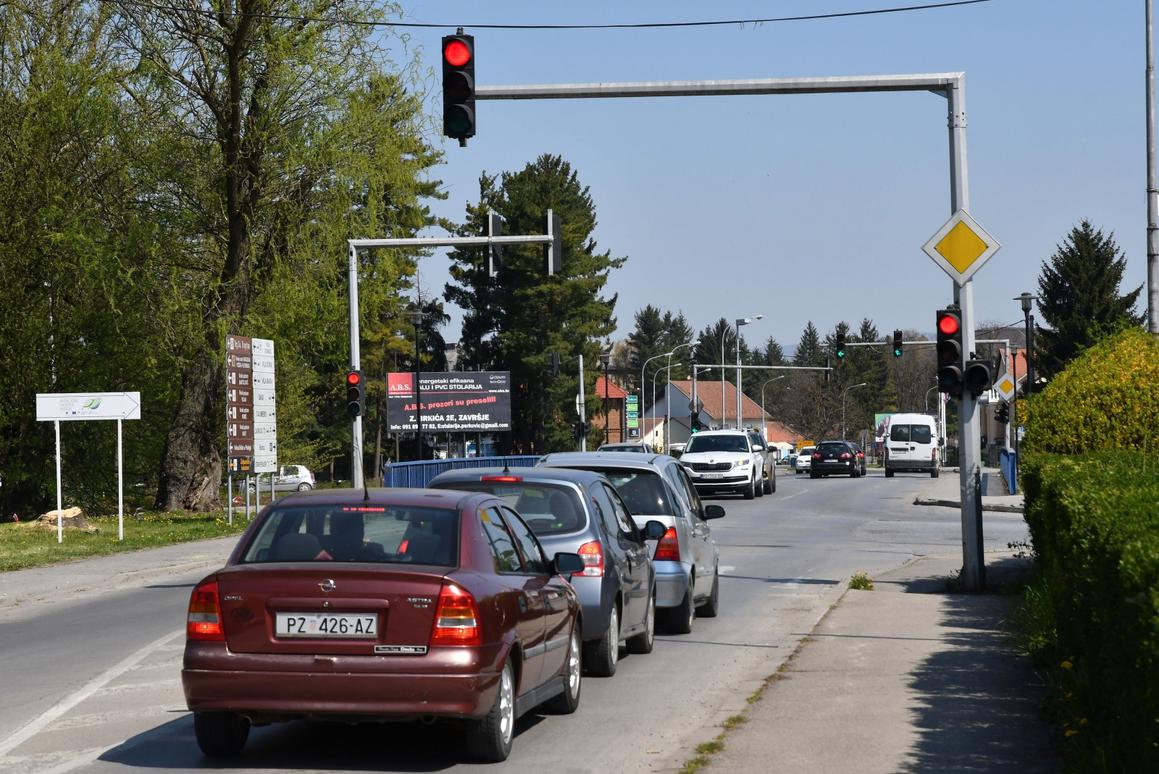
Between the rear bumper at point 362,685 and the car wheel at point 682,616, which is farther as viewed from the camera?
the car wheel at point 682,616

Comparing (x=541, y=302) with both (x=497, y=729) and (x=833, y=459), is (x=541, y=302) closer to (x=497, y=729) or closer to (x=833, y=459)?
(x=833, y=459)

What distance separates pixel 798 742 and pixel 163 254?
30.7 metres

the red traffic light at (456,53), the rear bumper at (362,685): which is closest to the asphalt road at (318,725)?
the rear bumper at (362,685)

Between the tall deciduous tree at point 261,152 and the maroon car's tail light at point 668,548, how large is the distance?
2356cm

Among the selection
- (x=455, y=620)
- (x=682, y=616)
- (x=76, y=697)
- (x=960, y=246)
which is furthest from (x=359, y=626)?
(x=960, y=246)

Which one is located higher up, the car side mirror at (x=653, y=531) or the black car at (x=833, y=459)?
the car side mirror at (x=653, y=531)

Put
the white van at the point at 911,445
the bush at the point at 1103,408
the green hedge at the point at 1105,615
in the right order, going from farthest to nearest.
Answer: the white van at the point at 911,445 < the bush at the point at 1103,408 < the green hedge at the point at 1105,615

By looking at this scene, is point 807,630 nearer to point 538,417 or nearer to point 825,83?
point 825,83

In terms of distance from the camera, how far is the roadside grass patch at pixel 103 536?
24.6 meters

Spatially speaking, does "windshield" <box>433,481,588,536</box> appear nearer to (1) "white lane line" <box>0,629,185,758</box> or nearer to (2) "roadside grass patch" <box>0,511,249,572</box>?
(1) "white lane line" <box>0,629,185,758</box>

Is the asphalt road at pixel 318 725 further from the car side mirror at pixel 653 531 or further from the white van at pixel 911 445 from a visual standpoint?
the white van at pixel 911 445

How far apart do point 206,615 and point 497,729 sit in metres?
1.56

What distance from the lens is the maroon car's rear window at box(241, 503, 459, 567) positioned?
8.14 meters

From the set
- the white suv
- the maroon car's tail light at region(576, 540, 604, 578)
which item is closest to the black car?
the white suv
